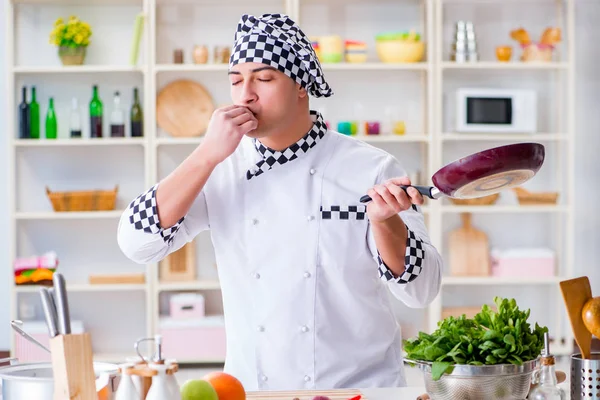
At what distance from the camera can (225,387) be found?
151cm

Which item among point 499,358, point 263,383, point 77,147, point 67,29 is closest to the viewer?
point 499,358

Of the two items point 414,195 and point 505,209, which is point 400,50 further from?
point 414,195

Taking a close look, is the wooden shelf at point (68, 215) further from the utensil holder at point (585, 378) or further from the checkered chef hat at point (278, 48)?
the utensil holder at point (585, 378)

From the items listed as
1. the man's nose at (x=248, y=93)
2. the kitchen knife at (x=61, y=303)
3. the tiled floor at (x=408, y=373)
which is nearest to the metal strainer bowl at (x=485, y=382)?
the kitchen knife at (x=61, y=303)

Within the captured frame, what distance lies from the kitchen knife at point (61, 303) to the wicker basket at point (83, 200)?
13.1ft

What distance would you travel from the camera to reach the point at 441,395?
5.12 feet

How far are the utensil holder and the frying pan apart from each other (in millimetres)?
346

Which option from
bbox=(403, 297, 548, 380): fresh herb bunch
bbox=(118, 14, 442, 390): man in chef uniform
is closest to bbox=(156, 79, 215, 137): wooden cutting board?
bbox=(118, 14, 442, 390): man in chef uniform

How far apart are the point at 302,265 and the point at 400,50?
338 centimetres

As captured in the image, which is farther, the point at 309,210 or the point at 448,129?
the point at 448,129

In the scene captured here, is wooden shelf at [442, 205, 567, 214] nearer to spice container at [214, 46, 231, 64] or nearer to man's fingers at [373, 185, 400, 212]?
spice container at [214, 46, 231, 64]

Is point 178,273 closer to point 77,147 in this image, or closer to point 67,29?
point 77,147

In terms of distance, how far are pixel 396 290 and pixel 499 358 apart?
0.52 m

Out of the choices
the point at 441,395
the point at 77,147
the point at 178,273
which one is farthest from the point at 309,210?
the point at 77,147
